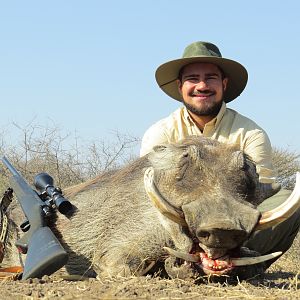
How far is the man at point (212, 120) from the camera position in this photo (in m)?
5.23

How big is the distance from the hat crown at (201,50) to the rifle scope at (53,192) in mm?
1490

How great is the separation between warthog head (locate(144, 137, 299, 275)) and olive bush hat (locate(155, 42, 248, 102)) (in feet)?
3.93

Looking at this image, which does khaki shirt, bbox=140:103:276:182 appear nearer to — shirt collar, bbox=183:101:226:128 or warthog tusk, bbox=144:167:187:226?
shirt collar, bbox=183:101:226:128

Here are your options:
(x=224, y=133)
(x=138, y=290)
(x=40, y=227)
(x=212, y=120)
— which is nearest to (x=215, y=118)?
(x=212, y=120)

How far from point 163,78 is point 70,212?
1.57 m

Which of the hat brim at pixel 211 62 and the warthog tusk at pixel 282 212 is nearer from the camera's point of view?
the warthog tusk at pixel 282 212

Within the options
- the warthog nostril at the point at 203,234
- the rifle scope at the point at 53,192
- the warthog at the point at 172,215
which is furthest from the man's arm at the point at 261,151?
the warthog nostril at the point at 203,234

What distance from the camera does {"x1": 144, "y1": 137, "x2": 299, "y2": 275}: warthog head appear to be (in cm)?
334

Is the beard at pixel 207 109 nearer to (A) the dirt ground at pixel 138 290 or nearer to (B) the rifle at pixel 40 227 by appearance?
(B) the rifle at pixel 40 227

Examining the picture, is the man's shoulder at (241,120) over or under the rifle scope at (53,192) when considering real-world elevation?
over

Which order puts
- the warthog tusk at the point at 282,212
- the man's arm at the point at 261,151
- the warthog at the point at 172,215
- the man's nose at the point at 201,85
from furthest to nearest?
the man's nose at the point at 201,85
the man's arm at the point at 261,151
the warthog tusk at the point at 282,212
the warthog at the point at 172,215

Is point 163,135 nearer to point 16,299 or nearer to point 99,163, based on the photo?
point 16,299

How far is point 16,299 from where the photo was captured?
10.3 ft

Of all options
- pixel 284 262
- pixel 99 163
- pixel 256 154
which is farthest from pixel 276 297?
pixel 99 163
